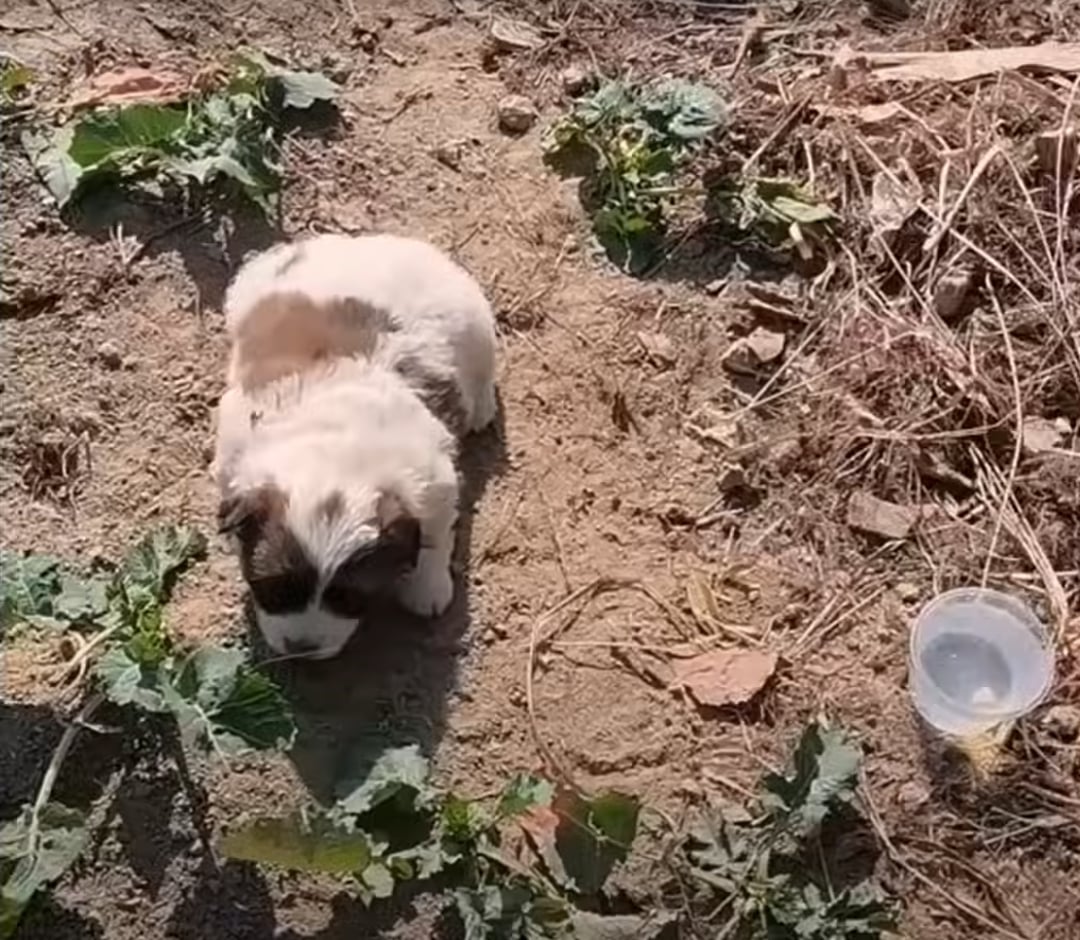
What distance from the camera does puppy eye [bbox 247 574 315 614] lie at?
4.04 meters

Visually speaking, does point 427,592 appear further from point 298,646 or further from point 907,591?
point 907,591

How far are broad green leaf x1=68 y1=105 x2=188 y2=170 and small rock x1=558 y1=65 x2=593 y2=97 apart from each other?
1175 mm

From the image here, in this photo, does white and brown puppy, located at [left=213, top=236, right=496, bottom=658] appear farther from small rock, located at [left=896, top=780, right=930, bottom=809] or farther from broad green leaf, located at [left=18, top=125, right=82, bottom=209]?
small rock, located at [left=896, top=780, right=930, bottom=809]

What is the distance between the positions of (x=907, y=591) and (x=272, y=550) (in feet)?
5.15

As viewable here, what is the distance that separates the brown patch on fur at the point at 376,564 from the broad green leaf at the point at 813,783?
0.92m

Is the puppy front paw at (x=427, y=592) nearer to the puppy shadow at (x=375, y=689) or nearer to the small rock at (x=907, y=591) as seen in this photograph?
the puppy shadow at (x=375, y=689)

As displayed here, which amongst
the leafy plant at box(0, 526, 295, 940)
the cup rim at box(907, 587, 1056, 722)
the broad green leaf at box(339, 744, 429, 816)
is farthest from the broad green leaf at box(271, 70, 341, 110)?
the cup rim at box(907, 587, 1056, 722)

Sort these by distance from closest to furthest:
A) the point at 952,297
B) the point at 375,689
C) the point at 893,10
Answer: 1. the point at 375,689
2. the point at 952,297
3. the point at 893,10

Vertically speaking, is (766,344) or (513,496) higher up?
(766,344)

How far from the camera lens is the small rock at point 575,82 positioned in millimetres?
5699

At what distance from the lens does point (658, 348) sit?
5.10 metres

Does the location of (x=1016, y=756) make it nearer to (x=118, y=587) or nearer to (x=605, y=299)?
(x=605, y=299)

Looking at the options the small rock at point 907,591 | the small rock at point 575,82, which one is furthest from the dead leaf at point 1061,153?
the small rock at point 907,591

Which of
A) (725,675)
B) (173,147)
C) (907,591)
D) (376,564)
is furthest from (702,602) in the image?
(173,147)
